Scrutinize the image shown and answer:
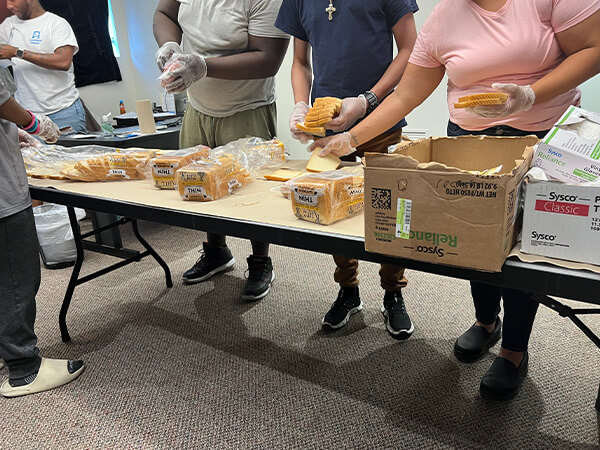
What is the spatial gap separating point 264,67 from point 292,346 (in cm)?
122

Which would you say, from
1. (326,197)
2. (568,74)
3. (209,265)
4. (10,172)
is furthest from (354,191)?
(209,265)

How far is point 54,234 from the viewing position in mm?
2768

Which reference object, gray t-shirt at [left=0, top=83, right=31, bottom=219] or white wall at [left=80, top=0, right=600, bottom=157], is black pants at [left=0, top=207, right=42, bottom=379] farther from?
white wall at [left=80, top=0, right=600, bottom=157]

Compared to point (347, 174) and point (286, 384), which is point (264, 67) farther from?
point (286, 384)

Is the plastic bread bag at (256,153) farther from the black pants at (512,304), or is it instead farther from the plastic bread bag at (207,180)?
the black pants at (512,304)

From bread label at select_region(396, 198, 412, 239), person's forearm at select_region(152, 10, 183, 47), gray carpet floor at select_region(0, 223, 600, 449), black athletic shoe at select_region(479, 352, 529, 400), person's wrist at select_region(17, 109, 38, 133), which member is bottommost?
gray carpet floor at select_region(0, 223, 600, 449)

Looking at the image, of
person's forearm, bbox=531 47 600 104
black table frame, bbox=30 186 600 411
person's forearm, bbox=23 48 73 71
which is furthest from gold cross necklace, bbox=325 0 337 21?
person's forearm, bbox=23 48 73 71

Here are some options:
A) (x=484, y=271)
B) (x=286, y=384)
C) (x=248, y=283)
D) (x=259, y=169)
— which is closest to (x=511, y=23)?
(x=484, y=271)

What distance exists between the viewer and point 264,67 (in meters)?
1.88

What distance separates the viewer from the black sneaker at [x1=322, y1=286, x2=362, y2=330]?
6.49 feet

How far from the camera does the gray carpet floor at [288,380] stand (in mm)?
1420

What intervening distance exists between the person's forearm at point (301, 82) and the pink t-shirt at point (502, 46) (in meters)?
0.62

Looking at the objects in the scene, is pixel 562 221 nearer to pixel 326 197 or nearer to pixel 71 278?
pixel 326 197

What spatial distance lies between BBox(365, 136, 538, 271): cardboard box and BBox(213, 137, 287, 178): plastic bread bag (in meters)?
0.83
